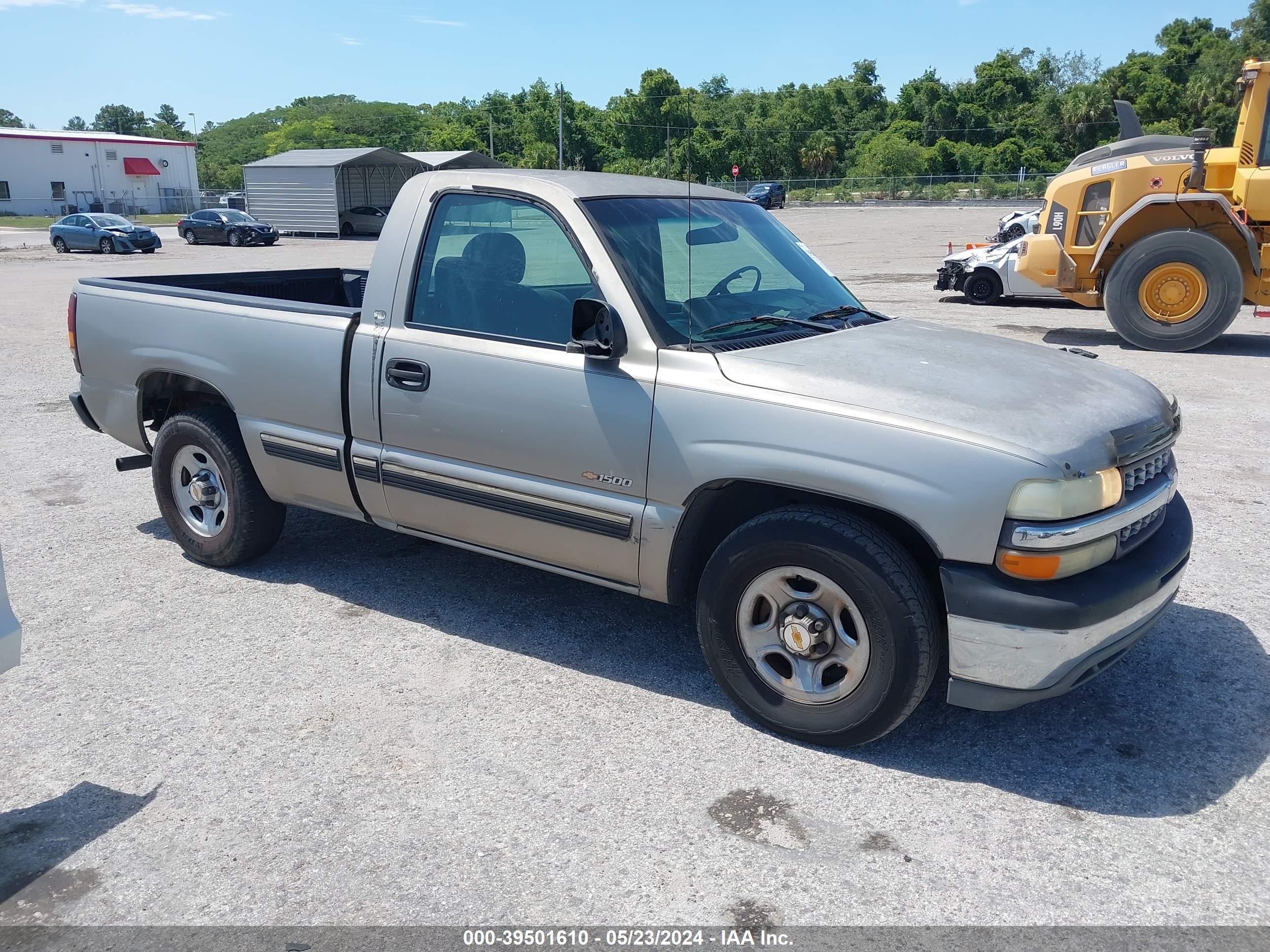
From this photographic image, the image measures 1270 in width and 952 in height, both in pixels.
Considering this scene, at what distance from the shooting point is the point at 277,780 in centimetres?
349

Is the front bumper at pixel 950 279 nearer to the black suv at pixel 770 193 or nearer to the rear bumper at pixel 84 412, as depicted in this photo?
the rear bumper at pixel 84 412

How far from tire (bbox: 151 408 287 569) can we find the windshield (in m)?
2.24

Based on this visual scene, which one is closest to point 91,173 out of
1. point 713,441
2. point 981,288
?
point 981,288

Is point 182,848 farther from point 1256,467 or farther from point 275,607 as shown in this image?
point 1256,467

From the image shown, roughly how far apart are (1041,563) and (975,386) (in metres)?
0.72

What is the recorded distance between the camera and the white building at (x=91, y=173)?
71.3 metres

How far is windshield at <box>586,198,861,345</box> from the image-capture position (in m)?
4.04

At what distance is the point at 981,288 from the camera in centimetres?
1670

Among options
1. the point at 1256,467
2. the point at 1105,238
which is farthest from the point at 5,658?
the point at 1105,238

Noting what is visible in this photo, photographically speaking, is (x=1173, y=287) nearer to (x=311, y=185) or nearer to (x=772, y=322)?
(x=772, y=322)

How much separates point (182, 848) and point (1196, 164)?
12442 mm

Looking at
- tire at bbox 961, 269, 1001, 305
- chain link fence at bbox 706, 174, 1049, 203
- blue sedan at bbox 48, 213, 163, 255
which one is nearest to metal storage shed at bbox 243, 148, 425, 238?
blue sedan at bbox 48, 213, 163, 255

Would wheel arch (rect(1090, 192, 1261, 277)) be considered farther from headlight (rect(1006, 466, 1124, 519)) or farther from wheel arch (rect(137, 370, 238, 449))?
wheel arch (rect(137, 370, 238, 449))

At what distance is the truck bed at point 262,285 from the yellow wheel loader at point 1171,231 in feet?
30.6
